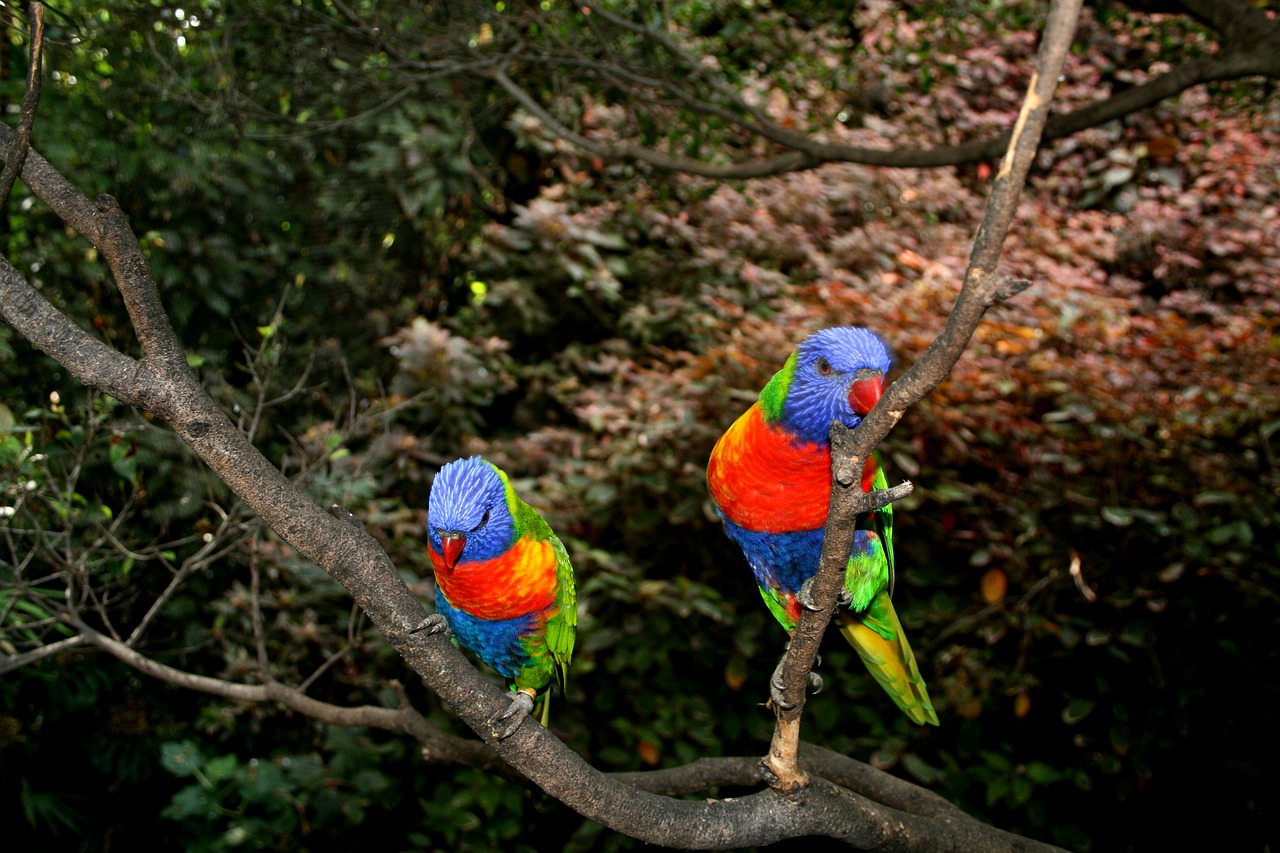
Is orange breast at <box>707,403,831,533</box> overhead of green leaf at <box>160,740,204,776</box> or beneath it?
overhead

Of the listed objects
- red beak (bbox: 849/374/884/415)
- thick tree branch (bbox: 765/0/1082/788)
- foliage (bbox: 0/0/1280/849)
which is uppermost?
thick tree branch (bbox: 765/0/1082/788)

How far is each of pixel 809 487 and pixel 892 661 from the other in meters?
0.58

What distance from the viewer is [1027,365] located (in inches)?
122

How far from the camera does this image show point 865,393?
1.26 meters

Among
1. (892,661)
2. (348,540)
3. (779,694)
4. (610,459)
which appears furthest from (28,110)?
(610,459)

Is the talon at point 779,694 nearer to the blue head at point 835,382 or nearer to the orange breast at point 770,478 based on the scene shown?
the orange breast at point 770,478

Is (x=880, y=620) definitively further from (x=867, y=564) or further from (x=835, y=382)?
(x=835, y=382)

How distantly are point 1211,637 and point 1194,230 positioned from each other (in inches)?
108

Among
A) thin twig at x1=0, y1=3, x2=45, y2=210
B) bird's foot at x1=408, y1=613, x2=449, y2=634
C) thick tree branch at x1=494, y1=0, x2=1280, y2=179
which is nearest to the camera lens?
thin twig at x1=0, y1=3, x2=45, y2=210

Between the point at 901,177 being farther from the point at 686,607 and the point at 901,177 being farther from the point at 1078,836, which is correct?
the point at 1078,836

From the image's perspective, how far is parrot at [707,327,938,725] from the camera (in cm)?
129

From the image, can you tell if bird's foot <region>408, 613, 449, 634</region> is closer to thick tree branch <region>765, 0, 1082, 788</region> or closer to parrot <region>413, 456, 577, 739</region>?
parrot <region>413, 456, 577, 739</region>

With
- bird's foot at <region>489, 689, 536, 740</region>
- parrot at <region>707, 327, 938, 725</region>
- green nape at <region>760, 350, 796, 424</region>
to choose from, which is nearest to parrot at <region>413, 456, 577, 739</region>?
bird's foot at <region>489, 689, 536, 740</region>

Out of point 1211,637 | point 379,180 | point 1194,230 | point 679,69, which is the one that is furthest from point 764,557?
point 1194,230
